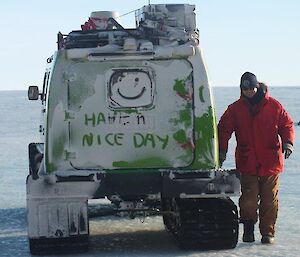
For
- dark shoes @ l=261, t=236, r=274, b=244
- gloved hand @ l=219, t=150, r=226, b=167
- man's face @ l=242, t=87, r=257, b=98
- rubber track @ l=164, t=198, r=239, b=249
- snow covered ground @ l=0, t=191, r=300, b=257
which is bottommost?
snow covered ground @ l=0, t=191, r=300, b=257

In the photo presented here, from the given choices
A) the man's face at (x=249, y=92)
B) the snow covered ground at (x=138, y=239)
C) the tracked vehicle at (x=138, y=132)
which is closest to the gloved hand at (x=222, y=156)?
the tracked vehicle at (x=138, y=132)

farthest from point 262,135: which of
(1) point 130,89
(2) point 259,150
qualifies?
(1) point 130,89

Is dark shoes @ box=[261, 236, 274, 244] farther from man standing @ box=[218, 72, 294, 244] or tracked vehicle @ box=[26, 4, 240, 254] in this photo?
tracked vehicle @ box=[26, 4, 240, 254]

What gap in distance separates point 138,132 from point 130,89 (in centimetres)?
44

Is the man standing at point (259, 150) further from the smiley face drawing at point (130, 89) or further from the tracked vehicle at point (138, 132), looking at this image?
the smiley face drawing at point (130, 89)

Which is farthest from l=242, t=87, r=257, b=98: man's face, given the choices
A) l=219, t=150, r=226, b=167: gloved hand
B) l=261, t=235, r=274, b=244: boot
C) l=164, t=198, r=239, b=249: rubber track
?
l=261, t=235, r=274, b=244: boot

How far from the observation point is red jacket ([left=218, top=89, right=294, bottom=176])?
26.0ft

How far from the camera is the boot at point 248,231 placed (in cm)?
799

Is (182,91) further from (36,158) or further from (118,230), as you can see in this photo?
(36,158)

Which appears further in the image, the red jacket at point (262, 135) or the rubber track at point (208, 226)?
the red jacket at point (262, 135)

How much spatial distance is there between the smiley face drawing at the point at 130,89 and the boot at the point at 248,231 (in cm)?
168

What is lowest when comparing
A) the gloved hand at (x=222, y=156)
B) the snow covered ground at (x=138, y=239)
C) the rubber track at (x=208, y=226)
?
the snow covered ground at (x=138, y=239)

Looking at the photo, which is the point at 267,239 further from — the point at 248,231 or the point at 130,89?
the point at 130,89

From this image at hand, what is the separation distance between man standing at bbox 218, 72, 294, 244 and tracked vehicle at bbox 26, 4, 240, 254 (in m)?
0.44
